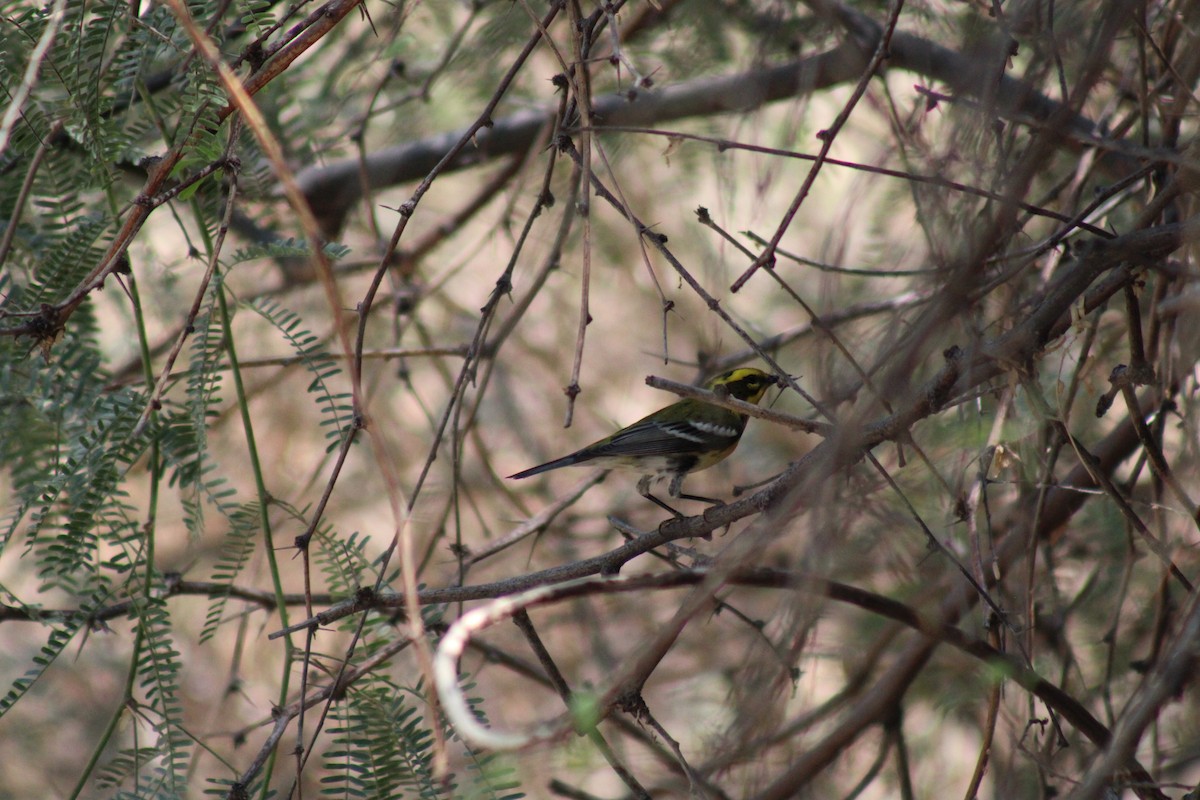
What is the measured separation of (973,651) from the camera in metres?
1.87

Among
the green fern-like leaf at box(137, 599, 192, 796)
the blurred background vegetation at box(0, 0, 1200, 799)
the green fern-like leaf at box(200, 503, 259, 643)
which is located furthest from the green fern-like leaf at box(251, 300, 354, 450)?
the green fern-like leaf at box(137, 599, 192, 796)

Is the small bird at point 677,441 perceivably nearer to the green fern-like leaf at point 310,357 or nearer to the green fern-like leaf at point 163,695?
the green fern-like leaf at point 310,357

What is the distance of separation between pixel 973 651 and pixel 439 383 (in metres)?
4.10

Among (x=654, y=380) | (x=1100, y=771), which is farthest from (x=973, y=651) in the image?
(x=654, y=380)

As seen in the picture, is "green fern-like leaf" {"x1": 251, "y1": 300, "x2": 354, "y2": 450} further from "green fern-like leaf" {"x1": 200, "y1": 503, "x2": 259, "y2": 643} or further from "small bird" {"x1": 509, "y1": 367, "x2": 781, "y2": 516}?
"small bird" {"x1": 509, "y1": 367, "x2": 781, "y2": 516}

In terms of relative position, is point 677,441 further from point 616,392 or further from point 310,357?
point 616,392

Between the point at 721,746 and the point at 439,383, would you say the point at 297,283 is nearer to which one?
the point at 439,383

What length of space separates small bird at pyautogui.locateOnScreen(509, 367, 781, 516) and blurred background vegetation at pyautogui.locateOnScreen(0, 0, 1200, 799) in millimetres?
141

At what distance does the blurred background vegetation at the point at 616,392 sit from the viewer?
1709mm

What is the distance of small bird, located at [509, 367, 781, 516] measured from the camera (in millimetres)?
3260

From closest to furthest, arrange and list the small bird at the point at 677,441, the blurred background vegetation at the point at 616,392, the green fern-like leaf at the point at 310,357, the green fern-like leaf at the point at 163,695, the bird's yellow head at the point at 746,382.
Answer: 1. the blurred background vegetation at the point at 616,392
2. the green fern-like leaf at the point at 163,695
3. the green fern-like leaf at the point at 310,357
4. the small bird at the point at 677,441
5. the bird's yellow head at the point at 746,382

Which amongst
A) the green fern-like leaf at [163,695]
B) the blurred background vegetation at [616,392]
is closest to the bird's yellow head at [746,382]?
the blurred background vegetation at [616,392]

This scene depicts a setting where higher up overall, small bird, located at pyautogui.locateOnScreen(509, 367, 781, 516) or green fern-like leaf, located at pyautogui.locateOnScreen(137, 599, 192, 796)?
small bird, located at pyautogui.locateOnScreen(509, 367, 781, 516)

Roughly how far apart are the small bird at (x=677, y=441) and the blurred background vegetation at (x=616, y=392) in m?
0.14
